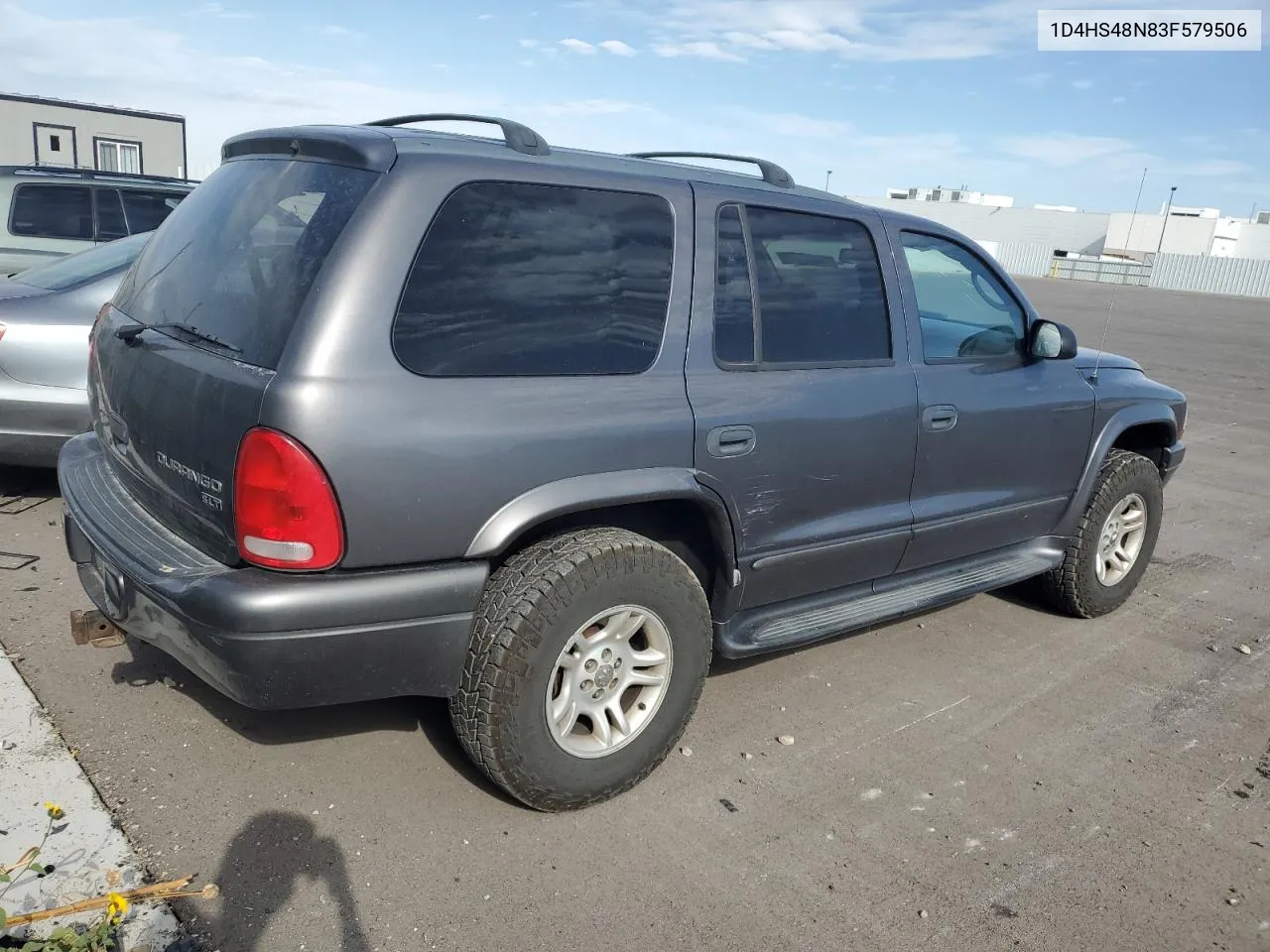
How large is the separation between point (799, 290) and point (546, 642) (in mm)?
1520

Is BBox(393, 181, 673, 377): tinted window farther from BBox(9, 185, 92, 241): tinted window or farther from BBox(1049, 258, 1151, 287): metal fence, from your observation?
BBox(1049, 258, 1151, 287): metal fence

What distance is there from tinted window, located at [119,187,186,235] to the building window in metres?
19.4

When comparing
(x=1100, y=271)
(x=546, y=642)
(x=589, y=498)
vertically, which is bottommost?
(x=1100, y=271)

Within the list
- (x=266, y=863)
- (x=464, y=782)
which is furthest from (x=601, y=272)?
(x=266, y=863)

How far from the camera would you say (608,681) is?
295 cm

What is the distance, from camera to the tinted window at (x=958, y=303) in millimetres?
3818

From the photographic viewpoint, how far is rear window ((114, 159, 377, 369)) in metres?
2.54

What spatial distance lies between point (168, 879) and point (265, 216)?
5.82 ft

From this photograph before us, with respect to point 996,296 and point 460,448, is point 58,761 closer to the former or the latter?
point 460,448

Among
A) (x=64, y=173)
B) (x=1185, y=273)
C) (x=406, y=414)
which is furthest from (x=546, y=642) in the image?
(x=1185, y=273)

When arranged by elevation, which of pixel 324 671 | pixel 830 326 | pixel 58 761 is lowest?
pixel 58 761

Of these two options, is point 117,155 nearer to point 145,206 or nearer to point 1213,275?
point 145,206

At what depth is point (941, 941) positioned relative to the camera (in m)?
2.52

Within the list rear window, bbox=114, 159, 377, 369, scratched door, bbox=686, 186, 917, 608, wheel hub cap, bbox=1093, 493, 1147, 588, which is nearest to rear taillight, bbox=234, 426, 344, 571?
rear window, bbox=114, 159, 377, 369
